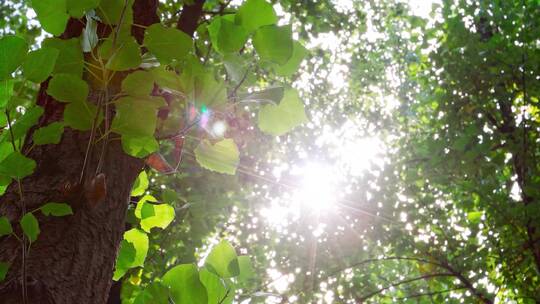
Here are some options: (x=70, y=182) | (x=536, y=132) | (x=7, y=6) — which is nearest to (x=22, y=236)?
(x=70, y=182)

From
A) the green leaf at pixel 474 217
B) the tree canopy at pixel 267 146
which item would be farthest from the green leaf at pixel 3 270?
the green leaf at pixel 474 217

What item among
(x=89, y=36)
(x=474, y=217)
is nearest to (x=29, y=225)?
(x=89, y=36)

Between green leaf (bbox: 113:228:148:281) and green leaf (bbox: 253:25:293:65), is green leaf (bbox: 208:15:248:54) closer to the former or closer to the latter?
green leaf (bbox: 253:25:293:65)

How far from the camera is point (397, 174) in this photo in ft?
17.9

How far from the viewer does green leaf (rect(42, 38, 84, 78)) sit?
0.70 meters

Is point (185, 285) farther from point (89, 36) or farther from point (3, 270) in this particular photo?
point (89, 36)

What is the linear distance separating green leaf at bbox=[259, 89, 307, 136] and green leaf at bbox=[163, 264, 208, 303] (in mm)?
333

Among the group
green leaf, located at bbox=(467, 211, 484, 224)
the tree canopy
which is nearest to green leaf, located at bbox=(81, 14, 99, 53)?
the tree canopy

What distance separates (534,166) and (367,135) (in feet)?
15.5

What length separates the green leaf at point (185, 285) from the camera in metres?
0.69

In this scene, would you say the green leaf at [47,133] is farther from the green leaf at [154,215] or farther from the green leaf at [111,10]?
the green leaf at [154,215]

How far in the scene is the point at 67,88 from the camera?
0.67 meters

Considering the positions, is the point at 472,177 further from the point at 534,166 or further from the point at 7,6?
the point at 7,6

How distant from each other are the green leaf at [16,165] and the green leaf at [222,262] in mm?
313
